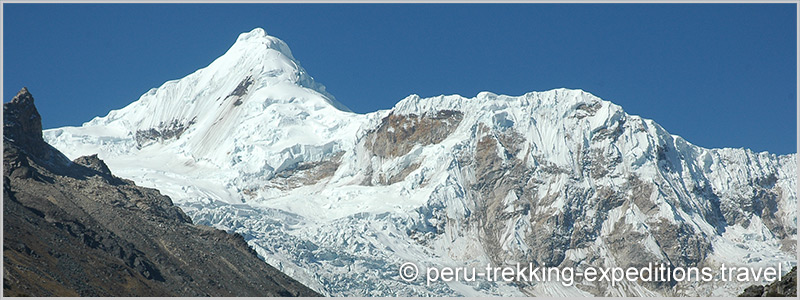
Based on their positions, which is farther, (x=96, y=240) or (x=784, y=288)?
(x=96, y=240)

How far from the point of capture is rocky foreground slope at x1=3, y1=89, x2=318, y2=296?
110081mm

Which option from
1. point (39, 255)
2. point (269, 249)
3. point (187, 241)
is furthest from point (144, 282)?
point (269, 249)

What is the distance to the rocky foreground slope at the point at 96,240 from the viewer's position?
110081 mm

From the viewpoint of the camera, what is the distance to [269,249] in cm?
19300

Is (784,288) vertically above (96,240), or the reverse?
(96,240)

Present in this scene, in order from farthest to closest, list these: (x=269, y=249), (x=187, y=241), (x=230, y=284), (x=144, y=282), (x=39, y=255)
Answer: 1. (x=269, y=249)
2. (x=187, y=241)
3. (x=230, y=284)
4. (x=144, y=282)
5. (x=39, y=255)

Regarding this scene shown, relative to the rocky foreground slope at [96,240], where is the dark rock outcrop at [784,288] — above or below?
below

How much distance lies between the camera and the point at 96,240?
409 feet

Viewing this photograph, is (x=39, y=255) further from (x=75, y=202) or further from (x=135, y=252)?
(x=75, y=202)

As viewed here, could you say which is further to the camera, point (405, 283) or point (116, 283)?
point (405, 283)

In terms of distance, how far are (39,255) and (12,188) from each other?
925 inches

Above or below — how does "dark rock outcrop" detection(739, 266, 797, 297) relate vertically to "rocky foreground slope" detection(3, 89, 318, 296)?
below

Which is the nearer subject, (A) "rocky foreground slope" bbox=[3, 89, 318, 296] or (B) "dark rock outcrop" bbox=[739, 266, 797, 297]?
(B) "dark rock outcrop" bbox=[739, 266, 797, 297]

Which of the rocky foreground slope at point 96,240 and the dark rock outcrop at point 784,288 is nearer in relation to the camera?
the dark rock outcrop at point 784,288
